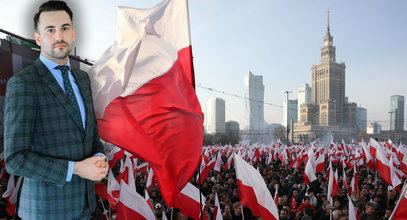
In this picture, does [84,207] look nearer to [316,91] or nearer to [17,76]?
[17,76]

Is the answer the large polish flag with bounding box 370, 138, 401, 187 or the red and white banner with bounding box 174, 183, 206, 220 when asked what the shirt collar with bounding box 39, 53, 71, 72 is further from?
the large polish flag with bounding box 370, 138, 401, 187

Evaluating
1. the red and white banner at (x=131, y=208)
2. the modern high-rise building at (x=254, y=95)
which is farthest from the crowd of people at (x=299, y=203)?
the modern high-rise building at (x=254, y=95)

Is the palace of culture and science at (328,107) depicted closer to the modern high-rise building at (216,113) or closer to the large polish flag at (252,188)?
the modern high-rise building at (216,113)

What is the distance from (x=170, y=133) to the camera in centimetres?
265

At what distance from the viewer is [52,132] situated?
1861 millimetres

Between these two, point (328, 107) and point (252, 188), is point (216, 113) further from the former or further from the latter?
point (252, 188)

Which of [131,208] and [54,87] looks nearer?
[54,87]

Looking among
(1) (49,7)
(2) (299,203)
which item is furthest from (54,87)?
(2) (299,203)

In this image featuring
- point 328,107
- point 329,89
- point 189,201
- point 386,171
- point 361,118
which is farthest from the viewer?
point 361,118

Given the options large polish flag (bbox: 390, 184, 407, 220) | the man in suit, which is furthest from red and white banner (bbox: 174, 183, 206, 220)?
the man in suit

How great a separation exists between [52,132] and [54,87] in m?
0.26

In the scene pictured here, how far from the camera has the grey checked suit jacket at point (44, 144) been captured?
170cm

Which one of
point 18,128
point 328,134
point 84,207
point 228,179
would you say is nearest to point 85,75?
point 18,128

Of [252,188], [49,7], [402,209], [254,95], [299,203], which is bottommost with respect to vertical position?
[299,203]
